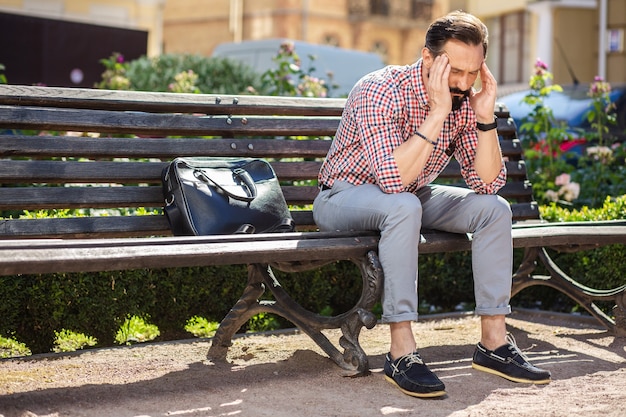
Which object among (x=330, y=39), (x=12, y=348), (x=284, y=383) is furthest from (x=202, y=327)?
(x=330, y=39)

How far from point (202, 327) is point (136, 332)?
34 centimetres

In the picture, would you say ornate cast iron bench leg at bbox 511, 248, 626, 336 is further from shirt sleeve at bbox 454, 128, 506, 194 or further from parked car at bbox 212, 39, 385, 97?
parked car at bbox 212, 39, 385, 97

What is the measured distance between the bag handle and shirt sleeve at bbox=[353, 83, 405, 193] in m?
0.53

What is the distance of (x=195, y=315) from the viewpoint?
16.9ft

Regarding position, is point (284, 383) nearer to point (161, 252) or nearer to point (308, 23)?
point (161, 252)

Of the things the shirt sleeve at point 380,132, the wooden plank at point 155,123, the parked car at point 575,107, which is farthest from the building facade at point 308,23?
the shirt sleeve at point 380,132

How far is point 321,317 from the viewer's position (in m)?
4.27

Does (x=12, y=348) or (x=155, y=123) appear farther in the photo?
(x=12, y=348)

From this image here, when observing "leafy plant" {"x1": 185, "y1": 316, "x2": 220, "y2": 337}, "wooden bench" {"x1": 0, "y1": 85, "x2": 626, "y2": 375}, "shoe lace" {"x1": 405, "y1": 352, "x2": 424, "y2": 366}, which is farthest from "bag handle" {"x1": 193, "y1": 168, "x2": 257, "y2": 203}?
"leafy plant" {"x1": 185, "y1": 316, "x2": 220, "y2": 337}

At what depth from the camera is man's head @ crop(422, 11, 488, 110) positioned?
4.09m

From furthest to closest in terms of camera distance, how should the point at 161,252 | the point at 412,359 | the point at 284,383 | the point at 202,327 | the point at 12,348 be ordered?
the point at 202,327 → the point at 12,348 → the point at 284,383 → the point at 412,359 → the point at 161,252

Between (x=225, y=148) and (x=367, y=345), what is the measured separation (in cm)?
109

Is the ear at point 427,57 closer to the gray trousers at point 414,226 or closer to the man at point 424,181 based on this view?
the man at point 424,181

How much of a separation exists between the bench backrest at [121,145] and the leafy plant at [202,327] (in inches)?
25.0
